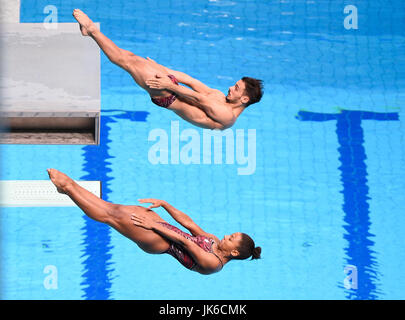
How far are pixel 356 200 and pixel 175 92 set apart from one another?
273 cm

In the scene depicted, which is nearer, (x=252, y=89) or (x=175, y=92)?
(x=175, y=92)

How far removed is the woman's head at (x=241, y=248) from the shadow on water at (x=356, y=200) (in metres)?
1.90

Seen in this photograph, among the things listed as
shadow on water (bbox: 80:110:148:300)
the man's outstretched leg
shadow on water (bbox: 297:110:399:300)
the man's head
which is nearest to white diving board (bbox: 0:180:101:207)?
shadow on water (bbox: 80:110:148:300)

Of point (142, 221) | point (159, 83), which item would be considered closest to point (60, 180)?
point (142, 221)

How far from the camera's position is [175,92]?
4609mm

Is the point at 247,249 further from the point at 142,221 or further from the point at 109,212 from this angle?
the point at 109,212

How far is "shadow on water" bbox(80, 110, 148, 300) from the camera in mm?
6148

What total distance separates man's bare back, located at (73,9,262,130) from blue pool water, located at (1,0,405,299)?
1.60 meters

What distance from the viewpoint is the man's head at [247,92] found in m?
4.73
